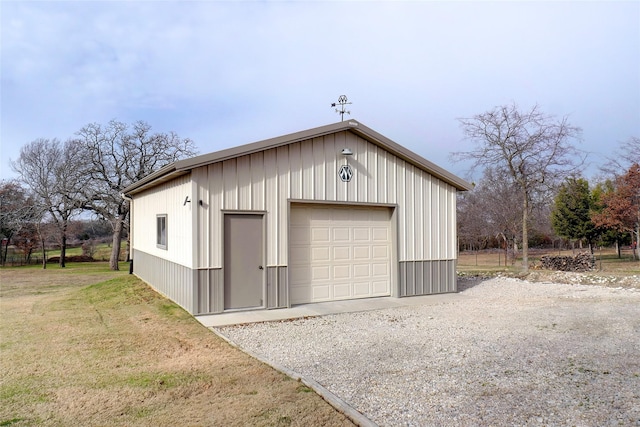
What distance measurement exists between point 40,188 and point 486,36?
26.2 m

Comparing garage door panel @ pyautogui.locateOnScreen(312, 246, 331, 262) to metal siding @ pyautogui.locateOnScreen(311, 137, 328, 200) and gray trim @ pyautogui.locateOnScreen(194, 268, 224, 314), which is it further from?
gray trim @ pyautogui.locateOnScreen(194, 268, 224, 314)

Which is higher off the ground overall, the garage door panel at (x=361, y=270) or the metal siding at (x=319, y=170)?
the metal siding at (x=319, y=170)

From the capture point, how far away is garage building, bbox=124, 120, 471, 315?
8.19m

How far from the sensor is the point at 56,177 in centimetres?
2552

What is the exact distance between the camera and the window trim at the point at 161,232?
33.9 ft

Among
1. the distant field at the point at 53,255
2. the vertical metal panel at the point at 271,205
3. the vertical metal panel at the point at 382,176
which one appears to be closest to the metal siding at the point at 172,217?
the vertical metal panel at the point at 271,205

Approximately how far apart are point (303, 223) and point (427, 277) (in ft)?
11.8

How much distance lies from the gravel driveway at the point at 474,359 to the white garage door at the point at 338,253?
1.26 metres

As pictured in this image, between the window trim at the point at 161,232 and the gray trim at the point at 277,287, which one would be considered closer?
the gray trim at the point at 277,287

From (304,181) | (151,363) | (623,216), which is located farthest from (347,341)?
(623,216)

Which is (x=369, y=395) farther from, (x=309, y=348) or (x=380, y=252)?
(x=380, y=252)

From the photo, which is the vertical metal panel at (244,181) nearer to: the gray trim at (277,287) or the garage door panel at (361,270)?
the gray trim at (277,287)

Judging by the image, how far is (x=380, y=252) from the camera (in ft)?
34.1

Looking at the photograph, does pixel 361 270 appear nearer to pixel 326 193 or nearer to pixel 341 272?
pixel 341 272
